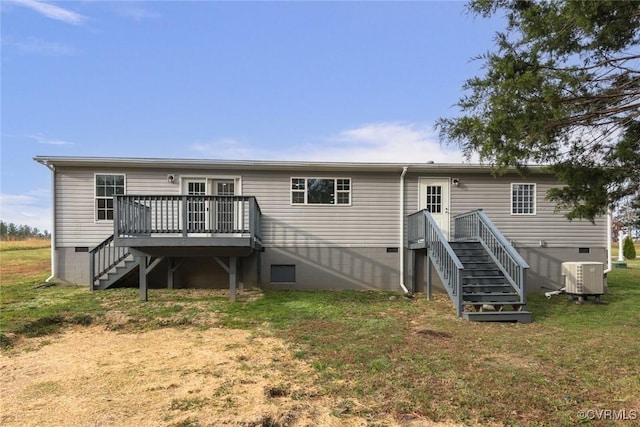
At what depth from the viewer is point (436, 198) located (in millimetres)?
12102

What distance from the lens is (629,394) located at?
405 cm

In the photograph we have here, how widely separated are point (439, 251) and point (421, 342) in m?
3.65

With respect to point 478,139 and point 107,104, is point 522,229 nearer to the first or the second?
point 478,139

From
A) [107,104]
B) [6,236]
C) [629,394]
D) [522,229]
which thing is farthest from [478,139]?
[6,236]

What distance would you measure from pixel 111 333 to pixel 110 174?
20.3 feet

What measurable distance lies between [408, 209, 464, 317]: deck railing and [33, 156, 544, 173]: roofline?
161cm

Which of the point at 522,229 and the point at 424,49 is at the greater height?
the point at 424,49

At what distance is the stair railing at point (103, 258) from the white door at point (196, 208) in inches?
77.5

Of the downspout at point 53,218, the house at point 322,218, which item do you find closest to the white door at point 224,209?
the house at point 322,218

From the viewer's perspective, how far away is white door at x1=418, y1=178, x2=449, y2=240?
474 inches

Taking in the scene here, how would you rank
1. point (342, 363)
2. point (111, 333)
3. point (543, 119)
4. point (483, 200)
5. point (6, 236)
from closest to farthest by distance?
point (543, 119) < point (342, 363) < point (111, 333) < point (483, 200) < point (6, 236)

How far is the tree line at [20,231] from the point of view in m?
37.8

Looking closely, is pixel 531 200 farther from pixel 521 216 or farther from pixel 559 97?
pixel 559 97

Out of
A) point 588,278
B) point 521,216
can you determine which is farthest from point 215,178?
Answer: point 588,278
